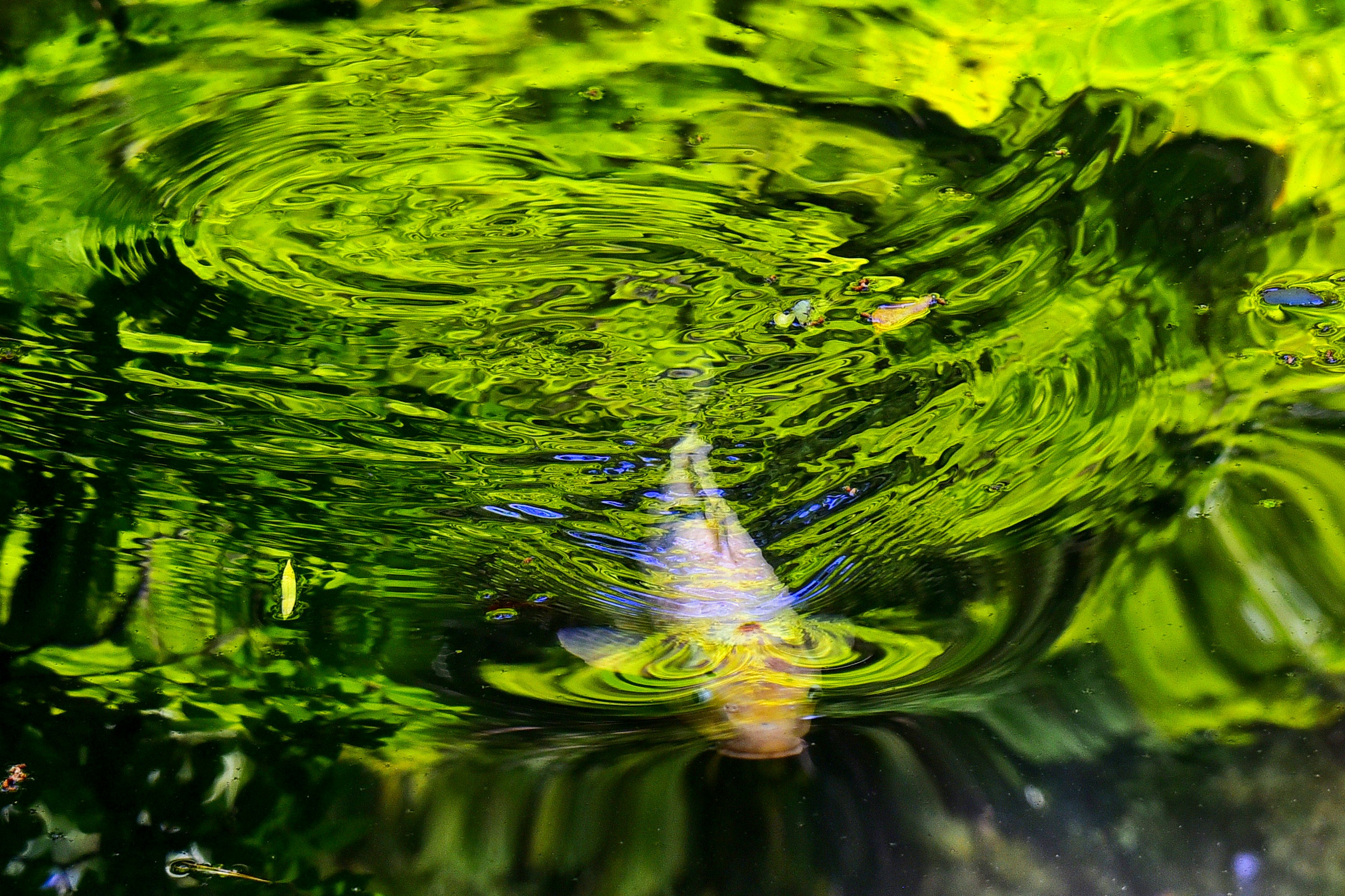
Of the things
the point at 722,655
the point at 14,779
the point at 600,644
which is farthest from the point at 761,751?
the point at 14,779

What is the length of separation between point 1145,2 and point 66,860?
109 inches

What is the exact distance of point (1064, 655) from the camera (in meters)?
1.54

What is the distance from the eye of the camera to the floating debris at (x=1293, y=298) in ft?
6.68

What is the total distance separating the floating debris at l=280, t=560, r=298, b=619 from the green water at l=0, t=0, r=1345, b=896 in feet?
0.05

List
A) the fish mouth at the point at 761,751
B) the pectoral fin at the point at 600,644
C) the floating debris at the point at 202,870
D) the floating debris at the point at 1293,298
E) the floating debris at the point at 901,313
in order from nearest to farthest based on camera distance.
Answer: the floating debris at the point at 202,870, the fish mouth at the point at 761,751, the pectoral fin at the point at 600,644, the floating debris at the point at 1293,298, the floating debris at the point at 901,313

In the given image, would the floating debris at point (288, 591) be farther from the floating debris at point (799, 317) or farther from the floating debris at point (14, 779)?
the floating debris at point (799, 317)

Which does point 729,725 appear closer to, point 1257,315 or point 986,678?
point 986,678

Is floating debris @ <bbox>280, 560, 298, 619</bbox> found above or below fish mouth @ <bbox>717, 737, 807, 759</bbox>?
above

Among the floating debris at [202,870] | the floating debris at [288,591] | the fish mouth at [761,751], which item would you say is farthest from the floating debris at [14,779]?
the fish mouth at [761,751]

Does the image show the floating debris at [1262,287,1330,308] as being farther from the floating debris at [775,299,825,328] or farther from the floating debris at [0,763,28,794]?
the floating debris at [0,763,28,794]

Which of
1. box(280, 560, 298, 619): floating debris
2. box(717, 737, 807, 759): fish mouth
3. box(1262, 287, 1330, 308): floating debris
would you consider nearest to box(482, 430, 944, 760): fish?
box(717, 737, 807, 759): fish mouth

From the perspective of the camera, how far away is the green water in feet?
4.68

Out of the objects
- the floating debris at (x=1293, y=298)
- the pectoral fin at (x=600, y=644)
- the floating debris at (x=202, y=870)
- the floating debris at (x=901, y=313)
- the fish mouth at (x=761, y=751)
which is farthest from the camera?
the floating debris at (x=901, y=313)

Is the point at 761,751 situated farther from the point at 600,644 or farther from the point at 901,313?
the point at 901,313
